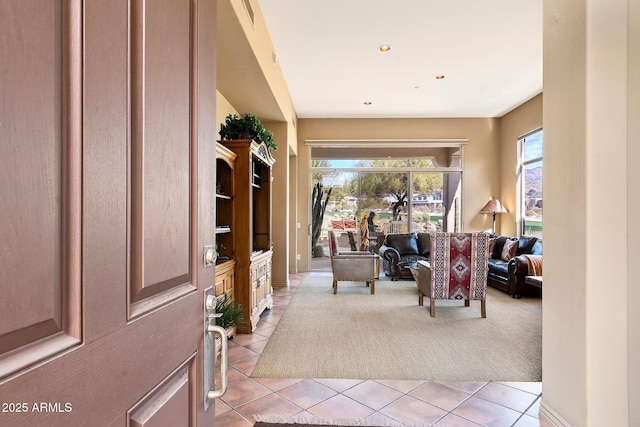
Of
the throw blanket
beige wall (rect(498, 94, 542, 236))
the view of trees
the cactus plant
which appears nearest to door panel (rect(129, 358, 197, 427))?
the throw blanket

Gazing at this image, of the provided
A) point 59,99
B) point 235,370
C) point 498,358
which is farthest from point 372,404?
point 59,99

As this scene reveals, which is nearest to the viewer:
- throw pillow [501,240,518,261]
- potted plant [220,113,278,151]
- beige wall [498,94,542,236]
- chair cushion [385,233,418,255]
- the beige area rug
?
the beige area rug

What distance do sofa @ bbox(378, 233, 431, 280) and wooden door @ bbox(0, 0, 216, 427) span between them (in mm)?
5710

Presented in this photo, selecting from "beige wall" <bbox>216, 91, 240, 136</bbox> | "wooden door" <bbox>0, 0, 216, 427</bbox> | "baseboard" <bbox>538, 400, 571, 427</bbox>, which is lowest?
"baseboard" <bbox>538, 400, 571, 427</bbox>

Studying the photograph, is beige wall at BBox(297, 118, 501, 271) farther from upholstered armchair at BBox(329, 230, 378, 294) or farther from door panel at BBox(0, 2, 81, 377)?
door panel at BBox(0, 2, 81, 377)

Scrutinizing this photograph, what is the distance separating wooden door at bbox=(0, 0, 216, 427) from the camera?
421 millimetres

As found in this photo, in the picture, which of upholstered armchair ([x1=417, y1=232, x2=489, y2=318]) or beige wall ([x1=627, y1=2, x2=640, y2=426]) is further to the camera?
upholstered armchair ([x1=417, y1=232, x2=489, y2=318])

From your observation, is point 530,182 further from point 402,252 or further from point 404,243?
point 402,252

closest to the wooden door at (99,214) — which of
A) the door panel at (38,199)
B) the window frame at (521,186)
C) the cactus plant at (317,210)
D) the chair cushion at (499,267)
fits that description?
the door panel at (38,199)

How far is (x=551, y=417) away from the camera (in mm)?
1868

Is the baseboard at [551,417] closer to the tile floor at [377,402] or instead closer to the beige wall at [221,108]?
the tile floor at [377,402]

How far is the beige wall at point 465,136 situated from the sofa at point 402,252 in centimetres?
161

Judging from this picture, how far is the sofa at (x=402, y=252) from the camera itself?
629cm

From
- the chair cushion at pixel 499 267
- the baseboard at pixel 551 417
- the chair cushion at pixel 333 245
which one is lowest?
the baseboard at pixel 551 417
